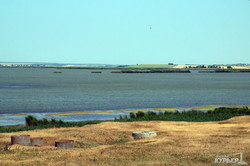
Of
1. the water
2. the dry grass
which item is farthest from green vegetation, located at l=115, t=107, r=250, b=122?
the water

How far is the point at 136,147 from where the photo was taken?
22.4m

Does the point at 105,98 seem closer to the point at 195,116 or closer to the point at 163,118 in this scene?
the point at 195,116

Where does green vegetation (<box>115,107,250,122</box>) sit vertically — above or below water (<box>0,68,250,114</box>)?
→ above

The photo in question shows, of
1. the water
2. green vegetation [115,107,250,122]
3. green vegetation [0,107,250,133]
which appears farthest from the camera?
the water

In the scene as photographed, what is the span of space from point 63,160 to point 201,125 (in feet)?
53.8

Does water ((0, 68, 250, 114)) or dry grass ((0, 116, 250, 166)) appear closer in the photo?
dry grass ((0, 116, 250, 166))

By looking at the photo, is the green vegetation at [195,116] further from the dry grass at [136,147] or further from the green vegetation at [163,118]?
the dry grass at [136,147]

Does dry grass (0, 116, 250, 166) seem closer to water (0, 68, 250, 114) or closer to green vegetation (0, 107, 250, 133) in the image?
green vegetation (0, 107, 250, 133)

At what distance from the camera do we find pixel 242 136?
26141 millimetres

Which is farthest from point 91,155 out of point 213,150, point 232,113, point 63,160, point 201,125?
point 232,113

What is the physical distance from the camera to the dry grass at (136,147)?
18675mm

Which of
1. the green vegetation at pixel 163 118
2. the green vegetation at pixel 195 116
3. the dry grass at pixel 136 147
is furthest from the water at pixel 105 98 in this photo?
the dry grass at pixel 136 147

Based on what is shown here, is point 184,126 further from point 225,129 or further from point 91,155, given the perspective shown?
point 91,155

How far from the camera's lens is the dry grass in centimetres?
1867
